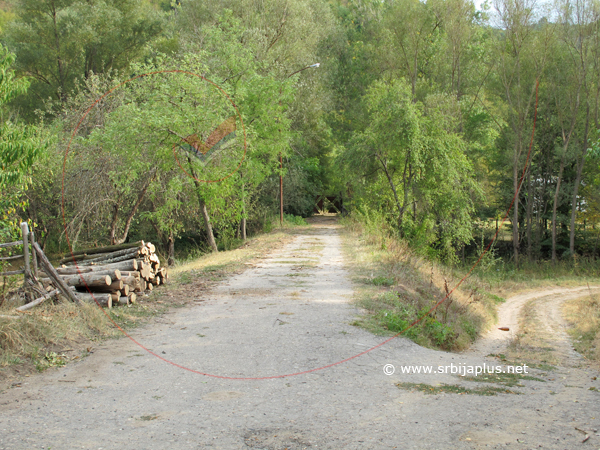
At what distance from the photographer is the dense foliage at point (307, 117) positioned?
1856cm

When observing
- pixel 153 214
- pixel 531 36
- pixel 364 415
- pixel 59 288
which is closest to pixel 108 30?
pixel 153 214

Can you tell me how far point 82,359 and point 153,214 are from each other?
13.3 metres

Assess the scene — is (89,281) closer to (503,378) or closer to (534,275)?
(503,378)

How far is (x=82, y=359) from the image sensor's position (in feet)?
22.1

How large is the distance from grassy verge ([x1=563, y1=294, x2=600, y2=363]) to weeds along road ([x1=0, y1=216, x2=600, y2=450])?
3.41 meters

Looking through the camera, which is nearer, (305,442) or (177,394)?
(305,442)

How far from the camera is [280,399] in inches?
216

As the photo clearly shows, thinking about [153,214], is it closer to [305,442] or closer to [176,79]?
[176,79]

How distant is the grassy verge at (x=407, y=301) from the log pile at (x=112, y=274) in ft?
14.5

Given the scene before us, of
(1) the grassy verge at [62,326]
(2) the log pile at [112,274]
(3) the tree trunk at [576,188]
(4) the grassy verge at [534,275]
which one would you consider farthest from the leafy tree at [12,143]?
(3) the tree trunk at [576,188]

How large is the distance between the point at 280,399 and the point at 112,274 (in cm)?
520

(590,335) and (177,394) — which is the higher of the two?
(177,394)

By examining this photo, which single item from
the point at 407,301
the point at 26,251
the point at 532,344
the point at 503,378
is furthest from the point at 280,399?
the point at 532,344

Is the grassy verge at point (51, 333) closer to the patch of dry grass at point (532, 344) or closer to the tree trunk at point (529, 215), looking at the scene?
the patch of dry grass at point (532, 344)
